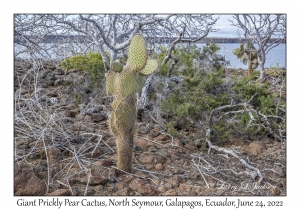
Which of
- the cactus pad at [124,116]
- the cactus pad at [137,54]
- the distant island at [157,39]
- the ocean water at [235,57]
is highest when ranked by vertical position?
the distant island at [157,39]

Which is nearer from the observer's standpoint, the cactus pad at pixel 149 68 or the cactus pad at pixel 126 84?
the cactus pad at pixel 126 84

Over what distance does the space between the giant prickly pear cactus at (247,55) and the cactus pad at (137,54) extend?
2968mm

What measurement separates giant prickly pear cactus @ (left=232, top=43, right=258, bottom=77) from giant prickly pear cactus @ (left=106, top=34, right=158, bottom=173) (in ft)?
9.77

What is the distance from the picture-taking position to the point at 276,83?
533cm

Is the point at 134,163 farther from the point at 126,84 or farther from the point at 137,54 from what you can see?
the point at 137,54

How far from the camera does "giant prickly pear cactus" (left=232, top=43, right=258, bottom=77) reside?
5.68 metres

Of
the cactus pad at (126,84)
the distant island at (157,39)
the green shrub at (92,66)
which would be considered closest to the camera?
the cactus pad at (126,84)

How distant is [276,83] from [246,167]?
232cm

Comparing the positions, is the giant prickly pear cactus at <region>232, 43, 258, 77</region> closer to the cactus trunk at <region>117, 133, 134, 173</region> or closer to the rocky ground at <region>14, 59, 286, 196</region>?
the rocky ground at <region>14, 59, 286, 196</region>

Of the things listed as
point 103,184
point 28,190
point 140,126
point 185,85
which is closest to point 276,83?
point 185,85

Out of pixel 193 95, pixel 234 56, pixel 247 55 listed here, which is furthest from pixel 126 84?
pixel 247 55

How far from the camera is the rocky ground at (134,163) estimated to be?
3.05m

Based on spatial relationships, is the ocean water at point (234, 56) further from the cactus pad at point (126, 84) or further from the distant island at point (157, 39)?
the cactus pad at point (126, 84)

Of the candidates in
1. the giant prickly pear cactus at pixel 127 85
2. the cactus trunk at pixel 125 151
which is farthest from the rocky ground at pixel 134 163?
the giant prickly pear cactus at pixel 127 85
